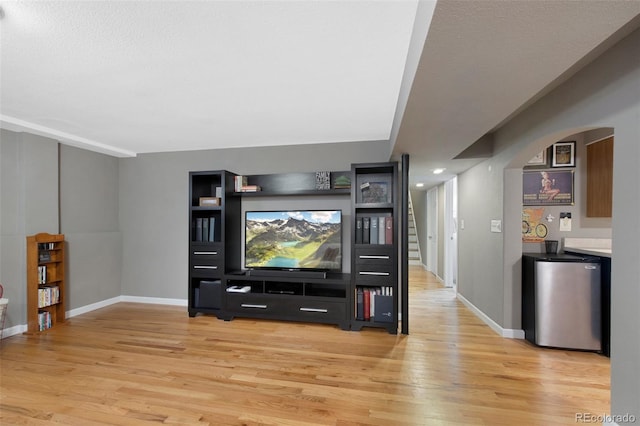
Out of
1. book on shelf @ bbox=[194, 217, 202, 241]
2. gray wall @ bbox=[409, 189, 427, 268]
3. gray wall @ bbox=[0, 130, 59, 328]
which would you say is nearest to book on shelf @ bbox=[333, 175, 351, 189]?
book on shelf @ bbox=[194, 217, 202, 241]

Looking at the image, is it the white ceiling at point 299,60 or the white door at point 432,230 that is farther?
the white door at point 432,230

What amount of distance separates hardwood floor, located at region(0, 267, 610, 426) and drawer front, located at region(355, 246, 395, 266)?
2.67 feet

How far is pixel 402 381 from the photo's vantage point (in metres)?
2.27

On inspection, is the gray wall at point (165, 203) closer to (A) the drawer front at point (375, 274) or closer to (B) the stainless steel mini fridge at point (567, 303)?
(A) the drawer front at point (375, 274)

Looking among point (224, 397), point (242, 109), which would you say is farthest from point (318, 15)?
point (224, 397)

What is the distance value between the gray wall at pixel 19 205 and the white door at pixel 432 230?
6.91m

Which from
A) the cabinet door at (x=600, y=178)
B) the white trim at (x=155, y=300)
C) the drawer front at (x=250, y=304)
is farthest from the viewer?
the white trim at (x=155, y=300)

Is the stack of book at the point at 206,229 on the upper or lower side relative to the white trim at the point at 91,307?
upper

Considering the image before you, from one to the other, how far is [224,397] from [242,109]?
98.6 inches

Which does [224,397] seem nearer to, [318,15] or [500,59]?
[318,15]

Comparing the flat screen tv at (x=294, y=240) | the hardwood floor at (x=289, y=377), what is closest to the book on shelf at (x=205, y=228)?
the flat screen tv at (x=294, y=240)

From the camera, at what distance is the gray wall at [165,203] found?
412 centimetres

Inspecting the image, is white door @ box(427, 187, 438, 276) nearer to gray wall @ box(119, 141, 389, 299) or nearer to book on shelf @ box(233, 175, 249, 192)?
gray wall @ box(119, 141, 389, 299)

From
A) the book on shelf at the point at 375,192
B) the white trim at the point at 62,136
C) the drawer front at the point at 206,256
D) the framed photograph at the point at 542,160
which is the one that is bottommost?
the drawer front at the point at 206,256
